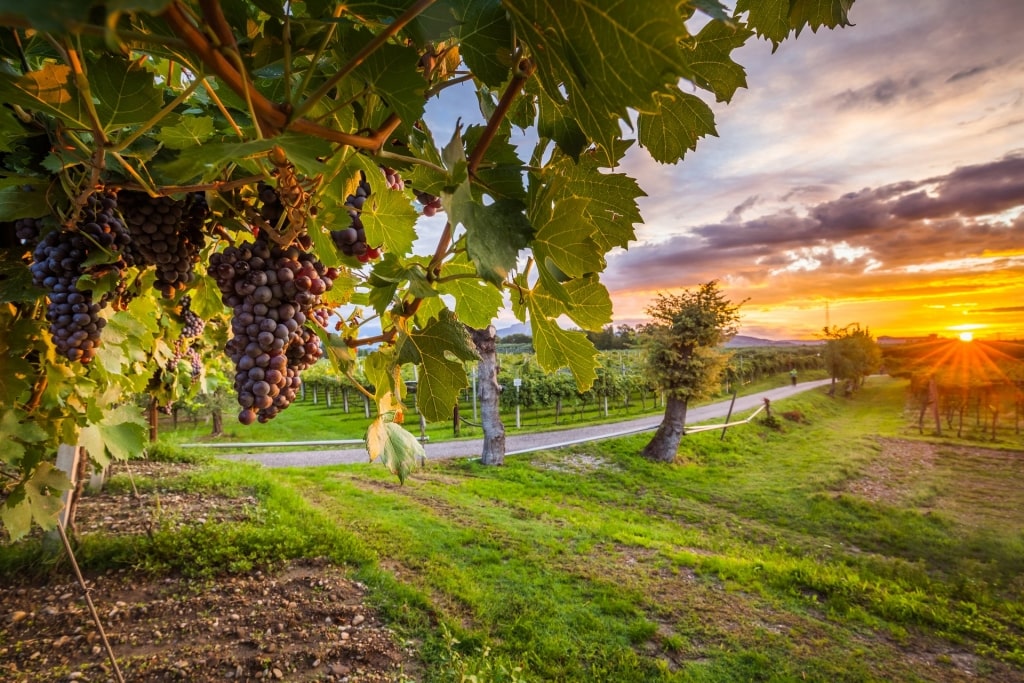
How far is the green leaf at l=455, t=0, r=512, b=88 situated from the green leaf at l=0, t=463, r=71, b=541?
5.59 ft

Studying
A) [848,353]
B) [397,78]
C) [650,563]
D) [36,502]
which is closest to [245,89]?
[397,78]

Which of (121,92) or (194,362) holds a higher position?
(121,92)

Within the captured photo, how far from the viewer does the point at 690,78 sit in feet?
1.09

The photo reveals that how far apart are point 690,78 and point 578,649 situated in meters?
4.80

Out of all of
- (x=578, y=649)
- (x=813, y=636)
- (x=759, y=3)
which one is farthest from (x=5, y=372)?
(x=813, y=636)

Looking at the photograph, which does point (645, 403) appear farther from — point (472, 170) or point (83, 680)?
point (472, 170)

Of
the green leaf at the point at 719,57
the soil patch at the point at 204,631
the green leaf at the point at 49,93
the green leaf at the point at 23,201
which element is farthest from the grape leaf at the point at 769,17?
the soil patch at the point at 204,631

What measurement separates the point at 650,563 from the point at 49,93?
278 inches

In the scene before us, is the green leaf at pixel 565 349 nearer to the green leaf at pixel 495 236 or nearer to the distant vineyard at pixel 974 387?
the green leaf at pixel 495 236

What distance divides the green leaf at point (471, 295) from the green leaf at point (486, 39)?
13.6 inches

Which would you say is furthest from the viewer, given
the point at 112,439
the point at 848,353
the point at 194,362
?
the point at 848,353

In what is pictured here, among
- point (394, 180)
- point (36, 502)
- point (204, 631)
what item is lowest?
point (204, 631)

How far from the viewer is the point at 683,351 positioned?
13.4 m

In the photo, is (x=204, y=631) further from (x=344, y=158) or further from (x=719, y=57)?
(x=719, y=57)
